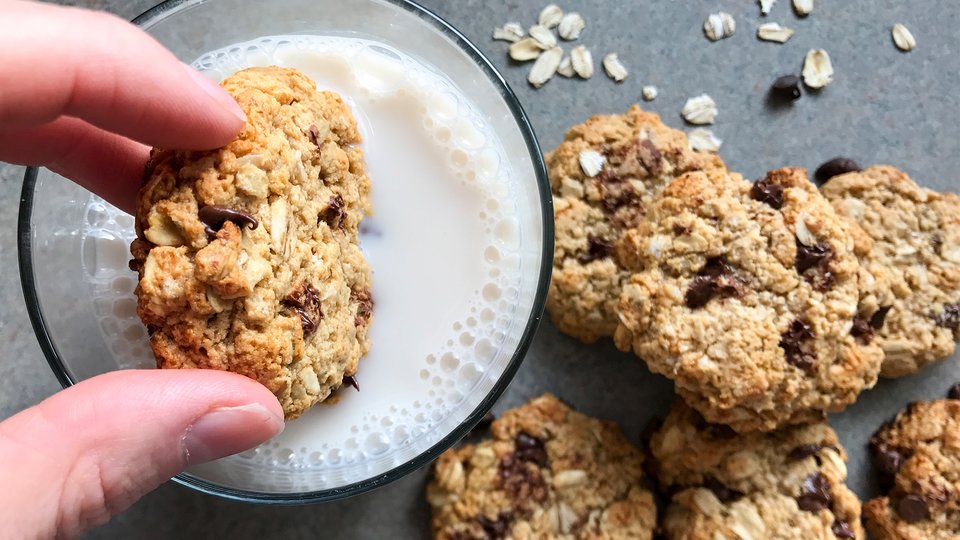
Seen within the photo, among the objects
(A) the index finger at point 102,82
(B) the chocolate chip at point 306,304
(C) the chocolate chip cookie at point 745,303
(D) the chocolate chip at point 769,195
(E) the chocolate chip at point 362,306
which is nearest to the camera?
(A) the index finger at point 102,82

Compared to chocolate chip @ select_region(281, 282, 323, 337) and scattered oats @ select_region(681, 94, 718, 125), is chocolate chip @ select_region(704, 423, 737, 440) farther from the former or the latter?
chocolate chip @ select_region(281, 282, 323, 337)

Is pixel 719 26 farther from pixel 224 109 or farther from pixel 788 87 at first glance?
pixel 224 109

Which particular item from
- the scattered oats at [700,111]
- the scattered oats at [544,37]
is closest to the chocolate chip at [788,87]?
the scattered oats at [700,111]

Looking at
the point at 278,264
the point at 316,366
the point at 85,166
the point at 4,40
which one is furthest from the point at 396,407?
the point at 4,40

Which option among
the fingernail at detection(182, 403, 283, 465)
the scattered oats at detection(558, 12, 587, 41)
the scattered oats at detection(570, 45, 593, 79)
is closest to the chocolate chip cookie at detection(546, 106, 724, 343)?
the scattered oats at detection(570, 45, 593, 79)

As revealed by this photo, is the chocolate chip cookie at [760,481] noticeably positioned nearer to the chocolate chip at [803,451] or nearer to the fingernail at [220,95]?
the chocolate chip at [803,451]

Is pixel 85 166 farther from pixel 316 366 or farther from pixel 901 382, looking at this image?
pixel 901 382
